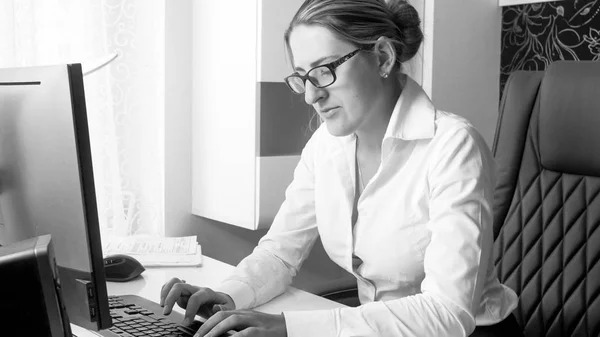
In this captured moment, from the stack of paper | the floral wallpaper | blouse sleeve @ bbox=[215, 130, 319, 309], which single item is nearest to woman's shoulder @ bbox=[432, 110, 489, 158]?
blouse sleeve @ bbox=[215, 130, 319, 309]

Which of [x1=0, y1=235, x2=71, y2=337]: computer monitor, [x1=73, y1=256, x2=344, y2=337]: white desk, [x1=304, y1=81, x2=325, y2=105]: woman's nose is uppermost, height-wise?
[x1=304, y1=81, x2=325, y2=105]: woman's nose

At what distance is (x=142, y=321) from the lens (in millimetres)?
1159

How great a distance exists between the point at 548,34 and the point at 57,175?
2.10 metres

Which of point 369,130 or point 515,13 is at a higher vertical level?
point 515,13

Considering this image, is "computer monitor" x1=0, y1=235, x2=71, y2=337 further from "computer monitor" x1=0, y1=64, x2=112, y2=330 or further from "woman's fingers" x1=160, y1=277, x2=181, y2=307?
"woman's fingers" x1=160, y1=277, x2=181, y2=307

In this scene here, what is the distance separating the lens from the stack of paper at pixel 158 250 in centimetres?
165

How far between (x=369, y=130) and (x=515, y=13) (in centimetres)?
135

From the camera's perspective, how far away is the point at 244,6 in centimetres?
214

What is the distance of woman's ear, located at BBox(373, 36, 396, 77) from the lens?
1392mm

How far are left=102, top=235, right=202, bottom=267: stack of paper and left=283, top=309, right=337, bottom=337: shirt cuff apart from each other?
0.56 metres

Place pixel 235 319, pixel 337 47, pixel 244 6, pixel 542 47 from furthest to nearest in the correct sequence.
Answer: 1. pixel 542 47
2. pixel 244 6
3. pixel 337 47
4. pixel 235 319

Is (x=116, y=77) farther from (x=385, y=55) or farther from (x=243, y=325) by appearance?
(x=243, y=325)

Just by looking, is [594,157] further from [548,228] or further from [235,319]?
[235,319]

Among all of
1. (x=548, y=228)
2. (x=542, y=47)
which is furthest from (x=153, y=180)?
(x=542, y=47)
